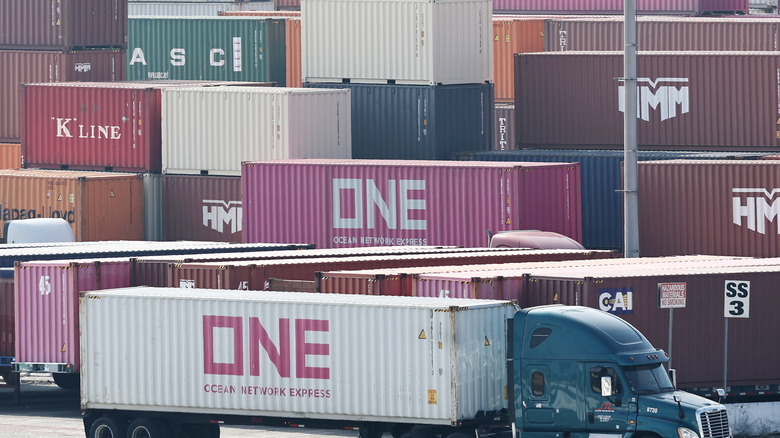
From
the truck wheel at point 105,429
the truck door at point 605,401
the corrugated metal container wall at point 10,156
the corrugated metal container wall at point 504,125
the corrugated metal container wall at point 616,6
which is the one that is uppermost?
the corrugated metal container wall at point 616,6

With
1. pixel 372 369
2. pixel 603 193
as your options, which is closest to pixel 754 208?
pixel 603 193

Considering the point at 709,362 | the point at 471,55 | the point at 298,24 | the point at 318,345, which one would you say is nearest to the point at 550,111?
the point at 471,55

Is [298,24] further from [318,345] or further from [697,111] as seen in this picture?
[318,345]

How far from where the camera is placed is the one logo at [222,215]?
1626 inches

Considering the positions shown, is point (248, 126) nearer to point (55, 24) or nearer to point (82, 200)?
point (82, 200)

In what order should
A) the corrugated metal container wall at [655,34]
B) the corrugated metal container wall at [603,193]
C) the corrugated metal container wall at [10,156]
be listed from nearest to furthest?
the corrugated metal container wall at [603,193] < the corrugated metal container wall at [10,156] < the corrugated metal container wall at [655,34]

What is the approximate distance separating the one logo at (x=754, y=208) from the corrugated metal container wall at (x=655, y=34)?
1683 cm

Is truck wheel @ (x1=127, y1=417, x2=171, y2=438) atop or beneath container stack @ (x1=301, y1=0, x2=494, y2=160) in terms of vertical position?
beneath

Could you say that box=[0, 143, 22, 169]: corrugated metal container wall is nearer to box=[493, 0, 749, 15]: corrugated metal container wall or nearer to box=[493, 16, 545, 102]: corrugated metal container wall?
box=[493, 16, 545, 102]: corrugated metal container wall

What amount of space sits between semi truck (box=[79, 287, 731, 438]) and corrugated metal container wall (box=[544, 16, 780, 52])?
29302 millimetres

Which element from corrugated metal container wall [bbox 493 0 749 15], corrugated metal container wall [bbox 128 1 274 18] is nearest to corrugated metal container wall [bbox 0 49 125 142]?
corrugated metal container wall [bbox 493 0 749 15]

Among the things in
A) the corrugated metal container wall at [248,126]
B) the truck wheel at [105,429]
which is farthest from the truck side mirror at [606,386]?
the corrugated metal container wall at [248,126]

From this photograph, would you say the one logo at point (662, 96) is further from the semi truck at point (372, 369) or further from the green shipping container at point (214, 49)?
the semi truck at point (372, 369)

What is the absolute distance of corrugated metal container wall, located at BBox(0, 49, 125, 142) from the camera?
159ft
